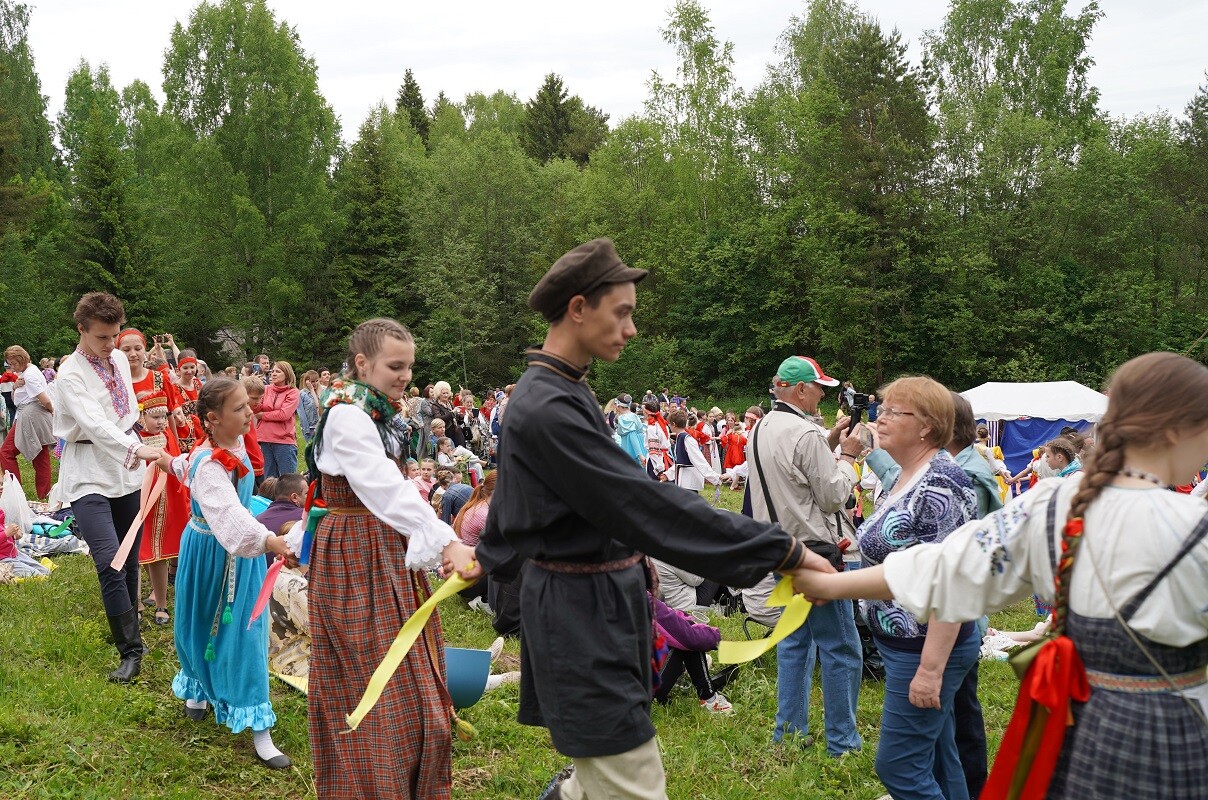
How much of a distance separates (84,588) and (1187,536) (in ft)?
24.9

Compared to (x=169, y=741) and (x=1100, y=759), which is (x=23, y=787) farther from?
(x=1100, y=759)

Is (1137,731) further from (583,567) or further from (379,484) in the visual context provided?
(379,484)

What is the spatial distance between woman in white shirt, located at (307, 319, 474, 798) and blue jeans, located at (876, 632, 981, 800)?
162 centimetres

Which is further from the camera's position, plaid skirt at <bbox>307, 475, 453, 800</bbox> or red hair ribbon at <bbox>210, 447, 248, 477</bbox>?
red hair ribbon at <bbox>210, 447, 248, 477</bbox>

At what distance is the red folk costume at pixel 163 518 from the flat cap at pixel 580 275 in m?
4.50

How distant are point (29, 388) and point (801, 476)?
10623mm

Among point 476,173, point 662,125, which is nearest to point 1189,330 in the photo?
point 662,125

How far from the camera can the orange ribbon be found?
221 centimetres

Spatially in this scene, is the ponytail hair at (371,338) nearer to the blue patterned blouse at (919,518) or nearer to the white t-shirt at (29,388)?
the blue patterned blouse at (919,518)

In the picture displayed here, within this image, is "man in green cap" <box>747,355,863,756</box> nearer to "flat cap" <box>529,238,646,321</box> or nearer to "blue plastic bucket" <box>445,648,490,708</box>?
"blue plastic bucket" <box>445,648,490,708</box>

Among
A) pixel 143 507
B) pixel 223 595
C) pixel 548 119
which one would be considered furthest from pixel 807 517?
pixel 548 119

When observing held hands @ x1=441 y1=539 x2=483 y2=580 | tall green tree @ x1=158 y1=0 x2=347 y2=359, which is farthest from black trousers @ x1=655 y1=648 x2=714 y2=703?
tall green tree @ x1=158 y1=0 x2=347 y2=359

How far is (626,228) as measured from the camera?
43375 millimetres

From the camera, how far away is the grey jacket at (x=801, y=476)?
16.2 feet
